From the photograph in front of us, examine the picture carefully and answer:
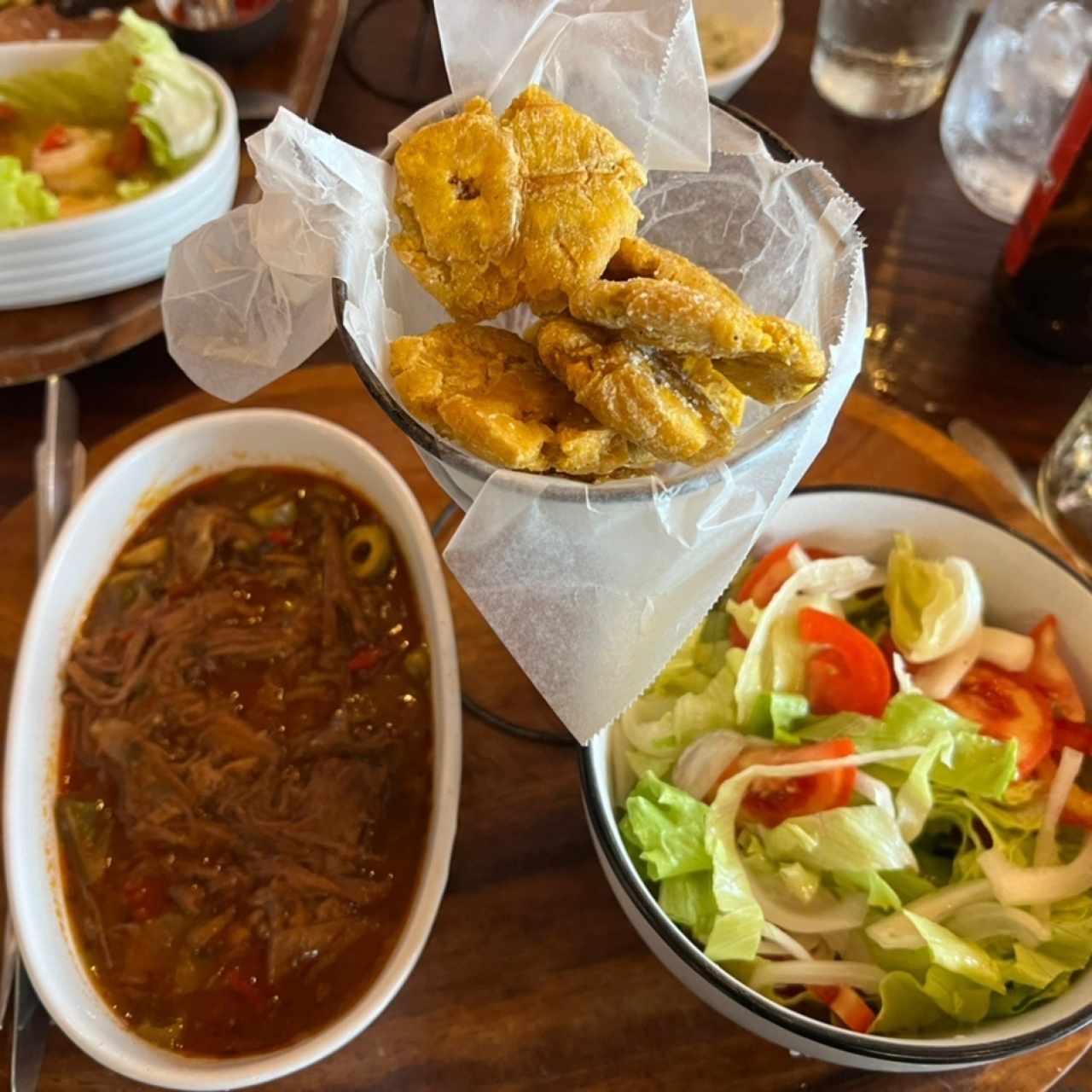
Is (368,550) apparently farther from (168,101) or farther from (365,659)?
(168,101)

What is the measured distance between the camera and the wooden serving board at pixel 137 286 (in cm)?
113

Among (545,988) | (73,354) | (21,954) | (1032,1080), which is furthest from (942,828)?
(73,354)

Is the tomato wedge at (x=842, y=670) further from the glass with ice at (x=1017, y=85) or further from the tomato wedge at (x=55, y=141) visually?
the tomato wedge at (x=55, y=141)

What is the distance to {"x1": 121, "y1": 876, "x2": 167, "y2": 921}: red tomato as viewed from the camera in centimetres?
86

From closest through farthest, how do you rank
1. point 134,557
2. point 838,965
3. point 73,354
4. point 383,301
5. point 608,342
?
point 608,342 → point 383,301 → point 838,965 → point 134,557 → point 73,354

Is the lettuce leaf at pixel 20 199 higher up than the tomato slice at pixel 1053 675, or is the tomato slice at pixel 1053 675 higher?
the tomato slice at pixel 1053 675

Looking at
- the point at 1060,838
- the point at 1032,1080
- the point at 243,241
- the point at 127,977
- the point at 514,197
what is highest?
the point at 514,197

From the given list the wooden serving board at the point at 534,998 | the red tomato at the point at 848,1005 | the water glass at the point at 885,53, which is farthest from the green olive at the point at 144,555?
the water glass at the point at 885,53

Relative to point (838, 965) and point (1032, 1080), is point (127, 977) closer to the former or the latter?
point (838, 965)

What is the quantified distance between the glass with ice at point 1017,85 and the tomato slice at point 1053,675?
70cm

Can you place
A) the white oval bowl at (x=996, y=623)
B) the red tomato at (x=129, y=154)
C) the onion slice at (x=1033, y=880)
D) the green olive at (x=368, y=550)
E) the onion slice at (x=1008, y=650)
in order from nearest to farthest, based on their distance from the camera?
1. the white oval bowl at (x=996, y=623)
2. the onion slice at (x=1033, y=880)
3. the onion slice at (x=1008, y=650)
4. the green olive at (x=368, y=550)
5. the red tomato at (x=129, y=154)

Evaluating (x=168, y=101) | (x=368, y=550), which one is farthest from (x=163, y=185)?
(x=368, y=550)

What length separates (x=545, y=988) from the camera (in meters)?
0.85

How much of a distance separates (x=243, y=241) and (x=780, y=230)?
0.35m
